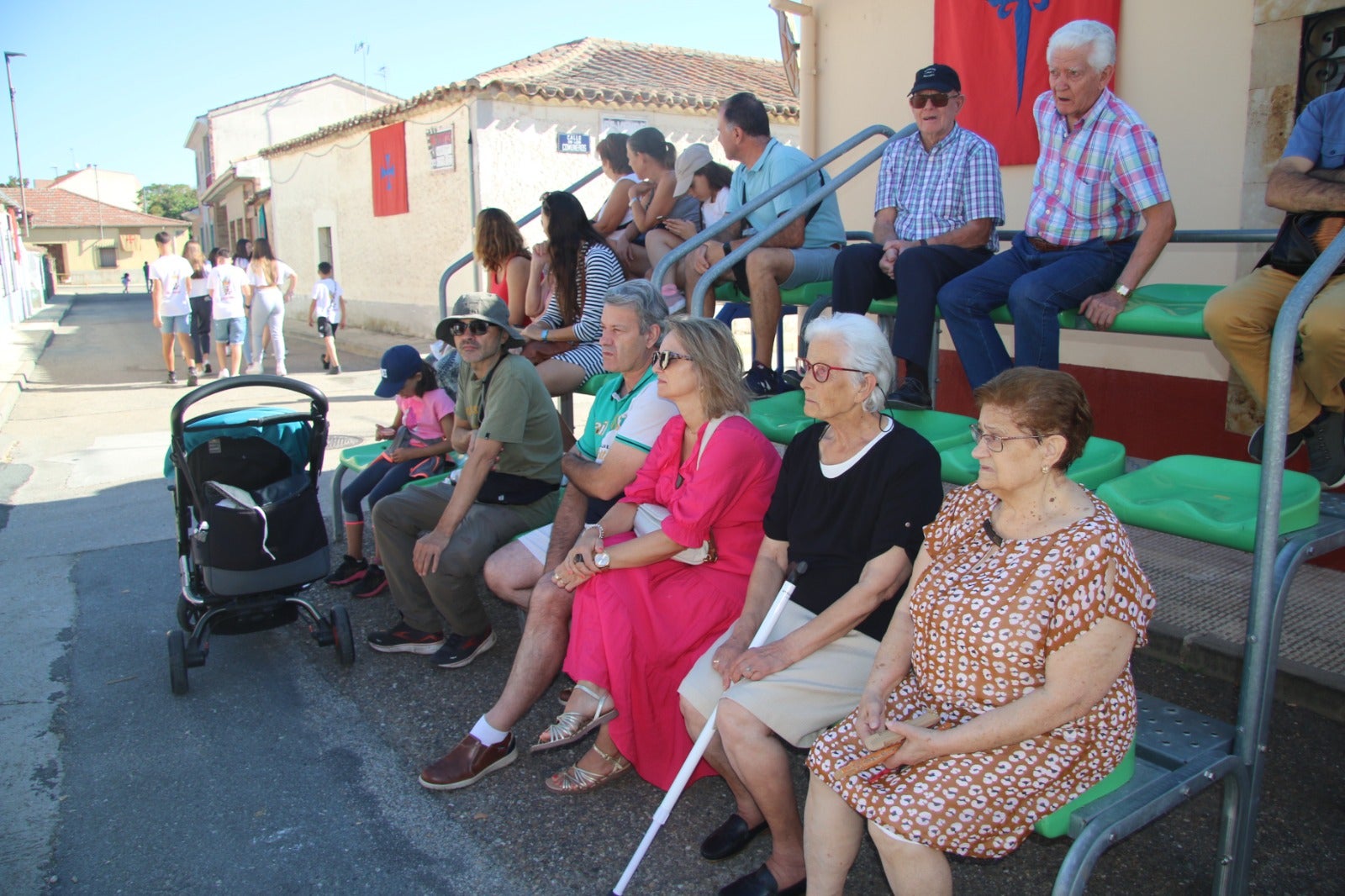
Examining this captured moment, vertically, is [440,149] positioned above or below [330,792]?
above

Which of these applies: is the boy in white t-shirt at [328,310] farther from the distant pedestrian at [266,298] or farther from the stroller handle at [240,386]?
the stroller handle at [240,386]

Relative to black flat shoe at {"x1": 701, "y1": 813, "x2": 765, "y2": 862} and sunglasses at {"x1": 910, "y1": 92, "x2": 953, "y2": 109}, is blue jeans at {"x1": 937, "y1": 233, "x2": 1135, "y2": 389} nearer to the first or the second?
sunglasses at {"x1": 910, "y1": 92, "x2": 953, "y2": 109}

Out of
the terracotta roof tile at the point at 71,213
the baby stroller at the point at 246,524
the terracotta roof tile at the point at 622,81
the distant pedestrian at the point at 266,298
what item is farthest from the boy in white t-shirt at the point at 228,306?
the terracotta roof tile at the point at 71,213

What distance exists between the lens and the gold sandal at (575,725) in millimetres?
3141

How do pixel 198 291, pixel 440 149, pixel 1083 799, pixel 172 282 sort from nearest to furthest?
pixel 1083 799
pixel 172 282
pixel 198 291
pixel 440 149

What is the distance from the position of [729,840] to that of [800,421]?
1.83 meters

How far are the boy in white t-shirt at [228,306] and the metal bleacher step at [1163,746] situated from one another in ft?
37.0

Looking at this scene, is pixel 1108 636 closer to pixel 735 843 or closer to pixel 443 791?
pixel 735 843

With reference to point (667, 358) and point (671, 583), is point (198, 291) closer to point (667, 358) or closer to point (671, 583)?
point (667, 358)

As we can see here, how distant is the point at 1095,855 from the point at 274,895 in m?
2.19

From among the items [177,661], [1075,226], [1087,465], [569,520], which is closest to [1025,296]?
[1075,226]

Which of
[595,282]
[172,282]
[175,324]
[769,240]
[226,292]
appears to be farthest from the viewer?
[175,324]

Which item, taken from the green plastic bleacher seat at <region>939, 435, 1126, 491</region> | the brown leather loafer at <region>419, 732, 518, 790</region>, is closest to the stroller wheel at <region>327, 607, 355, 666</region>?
the brown leather loafer at <region>419, 732, 518, 790</region>

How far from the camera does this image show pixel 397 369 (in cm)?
502
